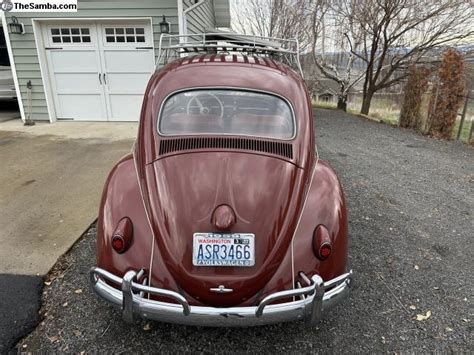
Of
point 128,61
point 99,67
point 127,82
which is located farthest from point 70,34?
point 127,82

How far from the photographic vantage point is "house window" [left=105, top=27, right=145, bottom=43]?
Answer: 7918 mm

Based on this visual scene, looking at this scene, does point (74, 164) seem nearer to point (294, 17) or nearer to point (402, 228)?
point (402, 228)

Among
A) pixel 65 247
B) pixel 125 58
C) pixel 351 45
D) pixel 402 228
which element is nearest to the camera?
Answer: pixel 65 247

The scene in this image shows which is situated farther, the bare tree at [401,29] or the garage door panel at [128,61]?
the bare tree at [401,29]

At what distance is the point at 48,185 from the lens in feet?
15.3

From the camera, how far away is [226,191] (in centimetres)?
216

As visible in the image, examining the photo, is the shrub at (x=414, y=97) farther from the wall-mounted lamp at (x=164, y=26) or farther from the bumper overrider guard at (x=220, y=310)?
the bumper overrider guard at (x=220, y=310)

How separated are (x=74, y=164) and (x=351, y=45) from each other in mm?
11191

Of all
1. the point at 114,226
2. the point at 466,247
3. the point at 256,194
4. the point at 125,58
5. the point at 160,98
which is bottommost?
the point at 466,247

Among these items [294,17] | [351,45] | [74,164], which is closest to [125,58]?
[74,164]

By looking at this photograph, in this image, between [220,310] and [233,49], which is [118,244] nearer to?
[220,310]

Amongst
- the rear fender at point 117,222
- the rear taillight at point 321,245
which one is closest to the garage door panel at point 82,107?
the rear fender at point 117,222

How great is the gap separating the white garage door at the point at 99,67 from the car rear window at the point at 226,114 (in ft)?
19.7

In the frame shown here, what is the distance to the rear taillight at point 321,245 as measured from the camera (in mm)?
2115
